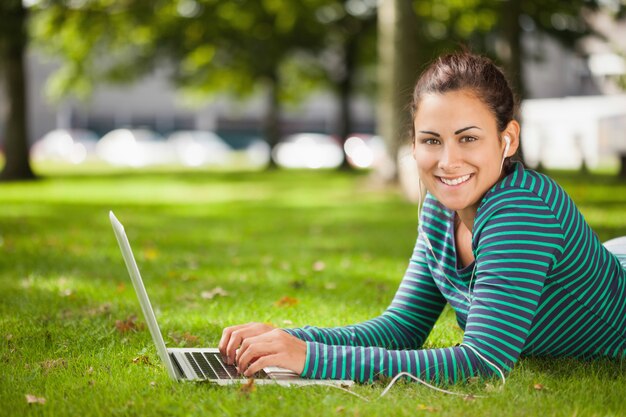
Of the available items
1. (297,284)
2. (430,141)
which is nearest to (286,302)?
(297,284)

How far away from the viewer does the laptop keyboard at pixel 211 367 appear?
326 centimetres

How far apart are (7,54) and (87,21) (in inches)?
91.6

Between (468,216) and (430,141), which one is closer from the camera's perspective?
(430,141)

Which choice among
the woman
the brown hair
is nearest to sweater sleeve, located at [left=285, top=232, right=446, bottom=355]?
the woman

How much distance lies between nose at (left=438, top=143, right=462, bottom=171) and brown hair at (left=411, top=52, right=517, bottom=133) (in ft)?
0.66

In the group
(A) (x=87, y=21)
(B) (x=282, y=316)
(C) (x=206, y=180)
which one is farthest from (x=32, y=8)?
(B) (x=282, y=316)

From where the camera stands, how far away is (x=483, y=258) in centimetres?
301

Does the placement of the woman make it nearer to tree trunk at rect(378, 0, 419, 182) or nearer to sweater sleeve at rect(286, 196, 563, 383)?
sweater sleeve at rect(286, 196, 563, 383)

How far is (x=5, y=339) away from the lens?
4371 mm

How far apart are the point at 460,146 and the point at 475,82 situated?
9.6 inches

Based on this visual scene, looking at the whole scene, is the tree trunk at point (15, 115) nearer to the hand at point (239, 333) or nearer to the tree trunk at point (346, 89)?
the tree trunk at point (346, 89)

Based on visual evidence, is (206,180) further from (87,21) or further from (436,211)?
(436,211)

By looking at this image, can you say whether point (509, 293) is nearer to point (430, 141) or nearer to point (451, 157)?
point (451, 157)

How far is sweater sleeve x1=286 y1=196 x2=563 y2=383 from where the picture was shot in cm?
295
